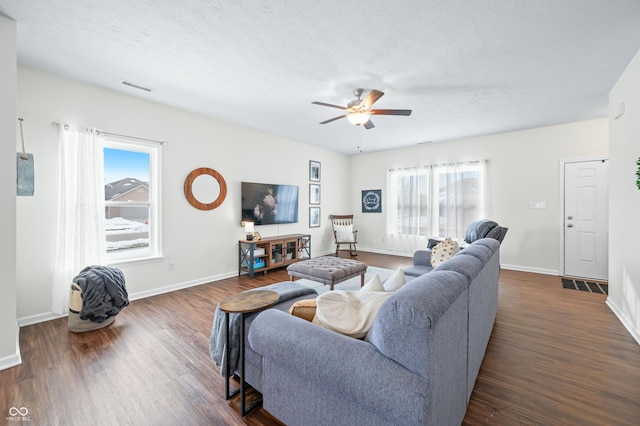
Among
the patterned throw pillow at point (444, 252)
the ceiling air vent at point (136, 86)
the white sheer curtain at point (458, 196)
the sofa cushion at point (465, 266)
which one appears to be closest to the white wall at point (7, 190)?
the ceiling air vent at point (136, 86)

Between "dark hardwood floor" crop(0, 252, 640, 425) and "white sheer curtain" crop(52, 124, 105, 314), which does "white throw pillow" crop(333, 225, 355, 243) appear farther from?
"white sheer curtain" crop(52, 124, 105, 314)

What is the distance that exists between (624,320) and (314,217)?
492 centimetres

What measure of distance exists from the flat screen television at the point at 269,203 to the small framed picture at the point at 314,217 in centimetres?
53

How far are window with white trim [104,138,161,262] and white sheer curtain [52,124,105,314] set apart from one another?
0.23 meters

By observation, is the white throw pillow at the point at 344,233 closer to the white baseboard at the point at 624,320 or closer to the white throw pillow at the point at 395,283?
the white baseboard at the point at 624,320

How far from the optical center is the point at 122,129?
334 centimetres

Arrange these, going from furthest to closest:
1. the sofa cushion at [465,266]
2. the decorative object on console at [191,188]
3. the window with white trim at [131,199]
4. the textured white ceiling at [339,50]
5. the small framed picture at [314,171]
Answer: the small framed picture at [314,171] < the decorative object on console at [191,188] < the window with white trim at [131,199] < the textured white ceiling at [339,50] < the sofa cushion at [465,266]

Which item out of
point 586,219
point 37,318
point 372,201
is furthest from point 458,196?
point 37,318

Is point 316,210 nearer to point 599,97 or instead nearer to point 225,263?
point 225,263

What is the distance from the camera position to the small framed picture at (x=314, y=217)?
20.2 ft

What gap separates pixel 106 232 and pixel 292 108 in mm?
2894

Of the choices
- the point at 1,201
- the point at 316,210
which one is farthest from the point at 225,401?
the point at 316,210

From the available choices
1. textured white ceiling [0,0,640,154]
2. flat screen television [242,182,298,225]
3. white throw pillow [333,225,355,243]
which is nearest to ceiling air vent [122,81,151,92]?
textured white ceiling [0,0,640,154]

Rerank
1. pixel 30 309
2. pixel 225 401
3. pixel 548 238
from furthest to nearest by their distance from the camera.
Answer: pixel 548 238, pixel 30 309, pixel 225 401
